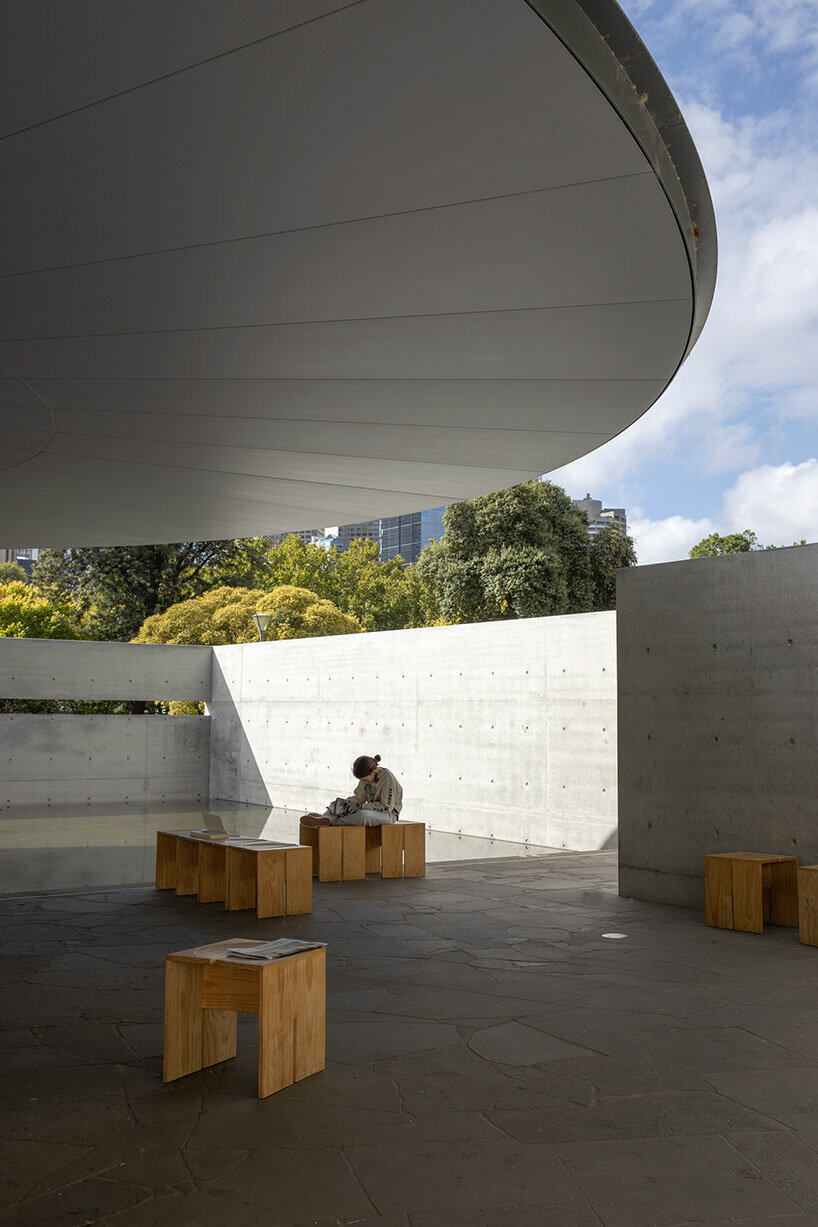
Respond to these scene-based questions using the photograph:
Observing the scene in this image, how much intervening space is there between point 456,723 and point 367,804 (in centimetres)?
610

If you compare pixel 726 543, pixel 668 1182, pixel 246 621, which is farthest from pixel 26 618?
pixel 726 543

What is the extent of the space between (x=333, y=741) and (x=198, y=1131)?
1612cm

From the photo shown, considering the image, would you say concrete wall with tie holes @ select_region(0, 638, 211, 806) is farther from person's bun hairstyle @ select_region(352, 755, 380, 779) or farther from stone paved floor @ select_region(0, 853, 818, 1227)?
stone paved floor @ select_region(0, 853, 818, 1227)

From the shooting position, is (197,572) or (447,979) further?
(197,572)

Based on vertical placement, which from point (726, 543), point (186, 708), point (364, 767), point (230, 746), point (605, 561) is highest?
point (726, 543)

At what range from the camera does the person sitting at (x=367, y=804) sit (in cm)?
1064

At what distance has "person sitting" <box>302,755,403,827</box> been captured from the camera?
1064cm

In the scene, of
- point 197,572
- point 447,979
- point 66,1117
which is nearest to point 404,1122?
point 66,1117

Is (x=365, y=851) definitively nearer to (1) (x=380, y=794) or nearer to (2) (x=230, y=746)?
(1) (x=380, y=794)

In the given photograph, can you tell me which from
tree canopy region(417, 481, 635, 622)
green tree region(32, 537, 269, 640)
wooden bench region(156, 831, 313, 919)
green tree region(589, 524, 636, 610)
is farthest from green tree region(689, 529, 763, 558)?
wooden bench region(156, 831, 313, 919)

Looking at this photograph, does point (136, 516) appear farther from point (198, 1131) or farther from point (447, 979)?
point (198, 1131)

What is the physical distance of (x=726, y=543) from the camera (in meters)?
44.4

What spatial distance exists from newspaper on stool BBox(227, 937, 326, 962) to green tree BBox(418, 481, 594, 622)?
2843 cm

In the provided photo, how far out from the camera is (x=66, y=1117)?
13.0ft
